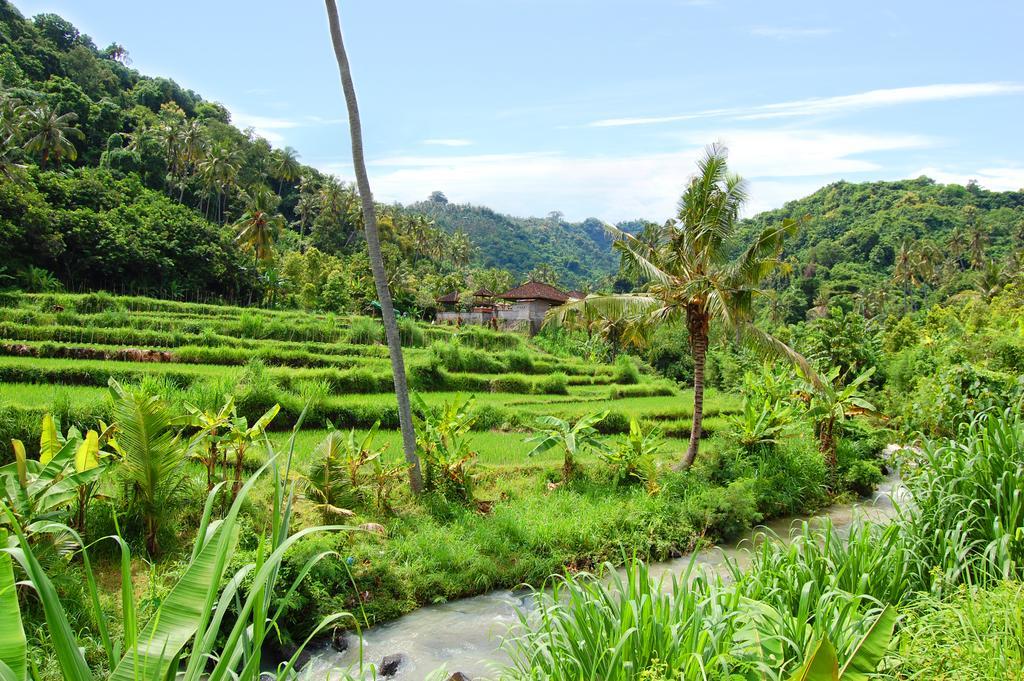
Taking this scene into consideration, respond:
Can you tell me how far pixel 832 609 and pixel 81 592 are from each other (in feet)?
21.2

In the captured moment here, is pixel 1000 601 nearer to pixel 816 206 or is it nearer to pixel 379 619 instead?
pixel 379 619

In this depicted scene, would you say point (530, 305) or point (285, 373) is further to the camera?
point (530, 305)

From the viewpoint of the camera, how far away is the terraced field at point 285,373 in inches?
493

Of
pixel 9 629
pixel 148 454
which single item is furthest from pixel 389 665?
pixel 9 629

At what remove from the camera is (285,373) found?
15641 millimetres

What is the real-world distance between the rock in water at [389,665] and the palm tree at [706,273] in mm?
6480

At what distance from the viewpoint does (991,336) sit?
15.9 meters

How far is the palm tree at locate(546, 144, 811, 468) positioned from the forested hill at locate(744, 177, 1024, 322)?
31.5m

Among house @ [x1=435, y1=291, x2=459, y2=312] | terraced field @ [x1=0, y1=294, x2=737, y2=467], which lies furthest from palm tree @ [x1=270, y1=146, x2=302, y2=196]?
terraced field @ [x1=0, y1=294, x2=737, y2=467]

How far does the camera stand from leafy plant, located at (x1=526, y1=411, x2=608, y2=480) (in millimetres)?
11258

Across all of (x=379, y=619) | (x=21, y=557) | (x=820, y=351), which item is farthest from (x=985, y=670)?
(x=820, y=351)

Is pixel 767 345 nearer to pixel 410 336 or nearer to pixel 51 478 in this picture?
pixel 51 478

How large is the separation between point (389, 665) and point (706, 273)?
8757mm

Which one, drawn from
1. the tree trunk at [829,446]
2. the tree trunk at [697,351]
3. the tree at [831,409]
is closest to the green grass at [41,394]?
the tree trunk at [697,351]
